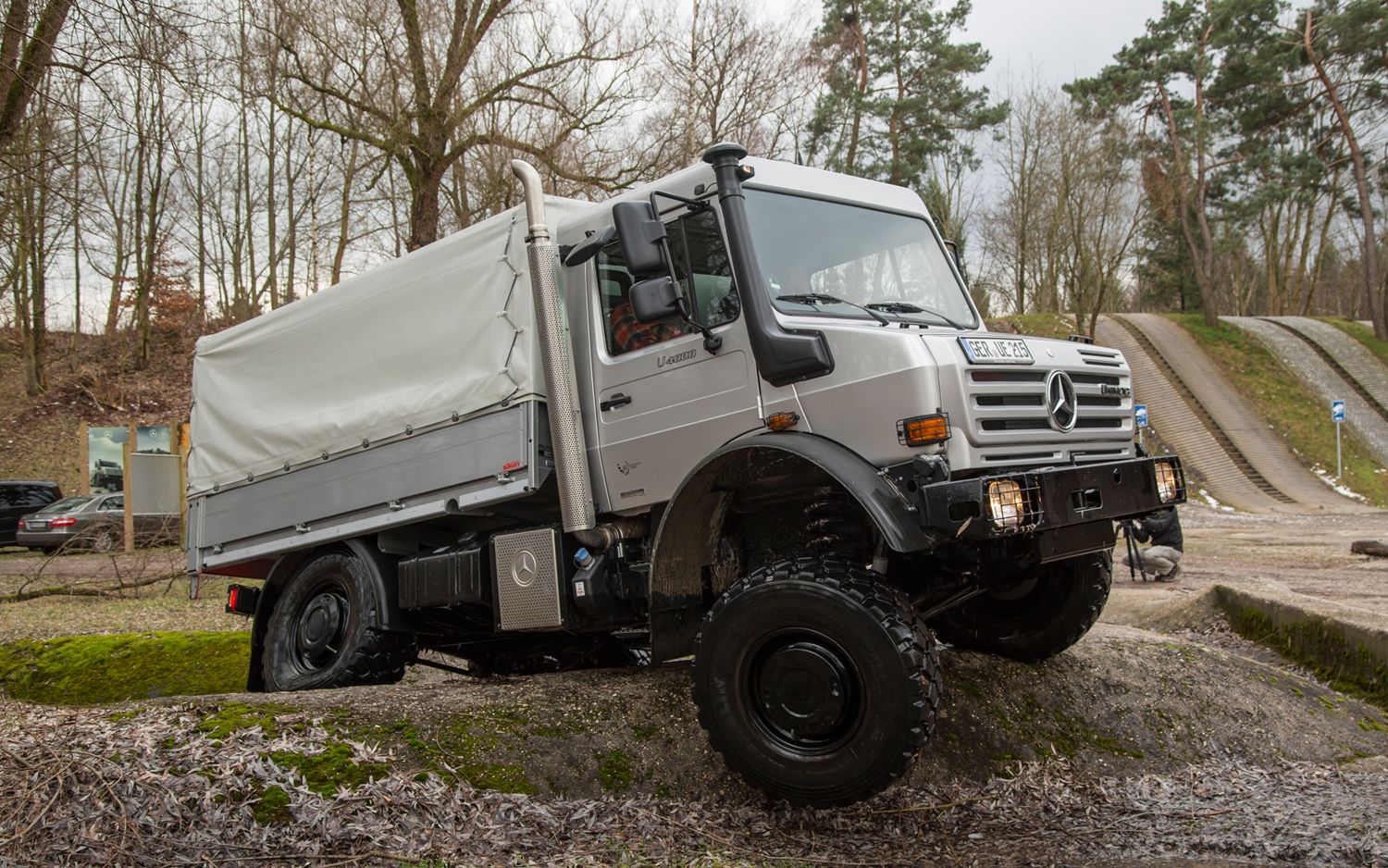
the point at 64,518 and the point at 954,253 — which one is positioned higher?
the point at 64,518

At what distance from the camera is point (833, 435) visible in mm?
4715

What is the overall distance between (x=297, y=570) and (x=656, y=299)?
3.89 metres

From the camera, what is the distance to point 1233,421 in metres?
33.1

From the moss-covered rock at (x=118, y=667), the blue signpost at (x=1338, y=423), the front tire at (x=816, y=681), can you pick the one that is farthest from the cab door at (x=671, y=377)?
the blue signpost at (x=1338, y=423)

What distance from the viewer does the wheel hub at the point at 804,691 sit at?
4336 mm

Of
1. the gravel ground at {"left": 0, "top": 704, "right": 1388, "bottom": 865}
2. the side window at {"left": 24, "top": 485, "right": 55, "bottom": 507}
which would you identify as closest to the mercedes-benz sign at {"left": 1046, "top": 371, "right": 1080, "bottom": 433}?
the gravel ground at {"left": 0, "top": 704, "right": 1388, "bottom": 865}

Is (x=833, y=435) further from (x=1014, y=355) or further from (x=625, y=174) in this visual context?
(x=625, y=174)

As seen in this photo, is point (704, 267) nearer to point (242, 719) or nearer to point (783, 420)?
point (783, 420)

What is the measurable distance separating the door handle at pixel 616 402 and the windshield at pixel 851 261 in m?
1.05

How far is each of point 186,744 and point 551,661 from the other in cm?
327

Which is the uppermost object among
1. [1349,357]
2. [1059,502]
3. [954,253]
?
[1349,357]

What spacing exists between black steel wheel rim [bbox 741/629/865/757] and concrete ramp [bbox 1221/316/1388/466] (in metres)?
33.2

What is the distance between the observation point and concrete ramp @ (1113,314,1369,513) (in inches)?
1100

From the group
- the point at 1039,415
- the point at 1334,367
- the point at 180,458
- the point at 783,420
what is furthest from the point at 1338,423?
the point at 783,420
